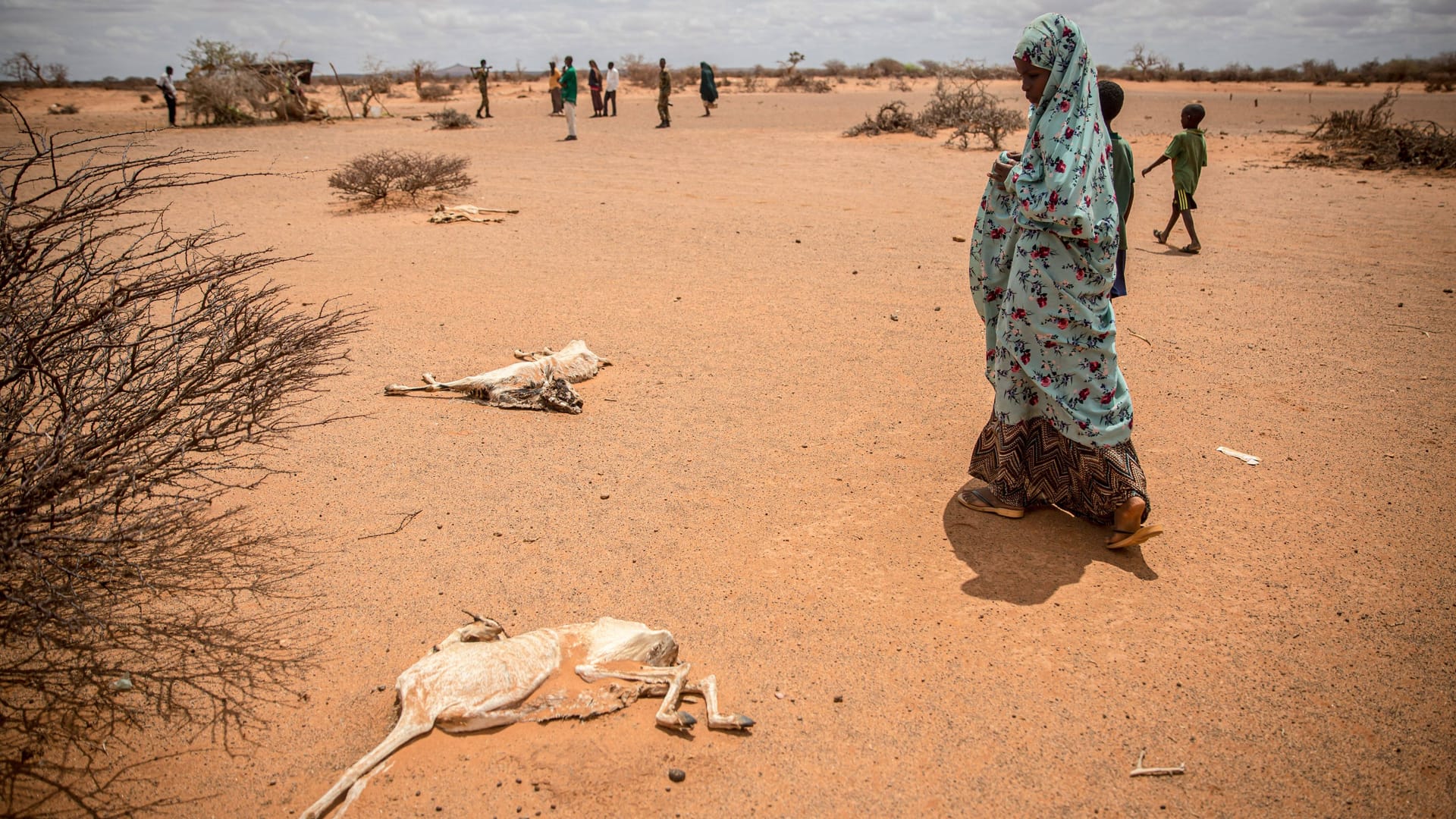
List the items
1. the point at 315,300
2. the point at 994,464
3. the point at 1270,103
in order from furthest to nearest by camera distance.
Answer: the point at 1270,103
the point at 315,300
the point at 994,464

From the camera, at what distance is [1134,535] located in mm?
3381

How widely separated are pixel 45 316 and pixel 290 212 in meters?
9.28

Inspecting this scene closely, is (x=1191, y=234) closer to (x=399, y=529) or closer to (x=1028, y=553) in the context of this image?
(x=1028, y=553)

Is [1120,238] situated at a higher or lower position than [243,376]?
higher

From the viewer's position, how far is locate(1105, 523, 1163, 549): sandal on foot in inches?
130

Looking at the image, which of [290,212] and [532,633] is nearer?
[532,633]

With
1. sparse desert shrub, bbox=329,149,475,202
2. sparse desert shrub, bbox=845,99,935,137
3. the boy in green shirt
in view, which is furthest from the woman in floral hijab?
sparse desert shrub, bbox=845,99,935,137

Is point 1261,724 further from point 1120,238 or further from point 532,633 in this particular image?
point 532,633

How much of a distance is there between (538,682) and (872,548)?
1.60 m

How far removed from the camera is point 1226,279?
7602 mm

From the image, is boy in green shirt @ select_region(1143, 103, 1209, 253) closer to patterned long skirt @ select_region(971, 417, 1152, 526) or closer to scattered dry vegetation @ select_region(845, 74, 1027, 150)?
patterned long skirt @ select_region(971, 417, 1152, 526)

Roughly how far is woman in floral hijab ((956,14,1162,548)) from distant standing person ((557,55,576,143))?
17.0 metres

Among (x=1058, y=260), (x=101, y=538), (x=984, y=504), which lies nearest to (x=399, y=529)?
(x=101, y=538)

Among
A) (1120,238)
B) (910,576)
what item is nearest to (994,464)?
(910,576)
